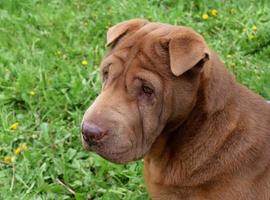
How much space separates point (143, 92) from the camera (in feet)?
10.7

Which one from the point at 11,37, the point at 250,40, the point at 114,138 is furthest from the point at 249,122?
the point at 11,37

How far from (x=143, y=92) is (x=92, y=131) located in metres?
0.32

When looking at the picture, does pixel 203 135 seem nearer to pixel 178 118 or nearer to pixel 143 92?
pixel 178 118

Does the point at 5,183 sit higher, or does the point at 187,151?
the point at 187,151

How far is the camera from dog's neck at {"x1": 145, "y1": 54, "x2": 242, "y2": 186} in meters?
3.40

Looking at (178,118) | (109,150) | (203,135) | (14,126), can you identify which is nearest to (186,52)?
→ (178,118)

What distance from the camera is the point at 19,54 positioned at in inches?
223

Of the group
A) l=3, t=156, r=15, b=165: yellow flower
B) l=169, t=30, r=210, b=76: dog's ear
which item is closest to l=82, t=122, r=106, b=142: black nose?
l=169, t=30, r=210, b=76: dog's ear

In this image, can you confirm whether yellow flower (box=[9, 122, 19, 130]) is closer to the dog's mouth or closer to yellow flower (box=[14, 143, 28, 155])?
yellow flower (box=[14, 143, 28, 155])

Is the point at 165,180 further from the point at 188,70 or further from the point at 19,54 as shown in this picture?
the point at 19,54

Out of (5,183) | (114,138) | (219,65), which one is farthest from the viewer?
(5,183)

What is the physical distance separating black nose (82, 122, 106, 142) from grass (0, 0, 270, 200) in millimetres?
1174

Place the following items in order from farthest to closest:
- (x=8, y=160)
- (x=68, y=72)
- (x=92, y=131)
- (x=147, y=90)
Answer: (x=68, y=72), (x=8, y=160), (x=147, y=90), (x=92, y=131)

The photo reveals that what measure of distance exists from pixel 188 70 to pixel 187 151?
479 mm
